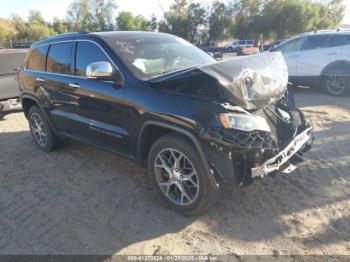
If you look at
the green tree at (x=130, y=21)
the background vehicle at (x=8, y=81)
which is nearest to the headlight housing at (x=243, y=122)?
the background vehicle at (x=8, y=81)

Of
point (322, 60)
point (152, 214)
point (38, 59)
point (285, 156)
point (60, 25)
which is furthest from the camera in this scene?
point (60, 25)

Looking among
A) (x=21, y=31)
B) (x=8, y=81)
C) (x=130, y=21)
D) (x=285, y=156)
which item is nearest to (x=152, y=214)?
(x=285, y=156)

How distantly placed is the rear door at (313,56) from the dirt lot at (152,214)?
4.72m

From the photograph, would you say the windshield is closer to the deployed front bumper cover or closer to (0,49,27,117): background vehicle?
the deployed front bumper cover

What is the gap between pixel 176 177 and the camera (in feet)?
11.5

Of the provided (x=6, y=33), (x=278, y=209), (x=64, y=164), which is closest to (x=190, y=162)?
(x=278, y=209)

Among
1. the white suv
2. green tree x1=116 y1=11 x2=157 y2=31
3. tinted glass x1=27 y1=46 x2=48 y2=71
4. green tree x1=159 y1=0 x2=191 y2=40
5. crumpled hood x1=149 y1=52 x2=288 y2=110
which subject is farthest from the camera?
green tree x1=116 y1=11 x2=157 y2=31

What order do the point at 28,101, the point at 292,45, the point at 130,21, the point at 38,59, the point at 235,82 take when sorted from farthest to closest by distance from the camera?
the point at 130,21, the point at 292,45, the point at 28,101, the point at 38,59, the point at 235,82

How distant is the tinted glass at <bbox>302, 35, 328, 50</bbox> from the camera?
29.9ft

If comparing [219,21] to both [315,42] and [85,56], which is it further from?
[85,56]

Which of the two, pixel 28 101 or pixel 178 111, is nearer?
pixel 178 111

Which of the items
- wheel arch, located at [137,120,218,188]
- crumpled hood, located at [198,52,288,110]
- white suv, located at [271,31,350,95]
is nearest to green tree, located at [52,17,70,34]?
white suv, located at [271,31,350,95]

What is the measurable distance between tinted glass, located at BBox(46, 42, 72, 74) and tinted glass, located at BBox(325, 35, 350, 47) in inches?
280

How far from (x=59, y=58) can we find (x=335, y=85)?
7157 mm
